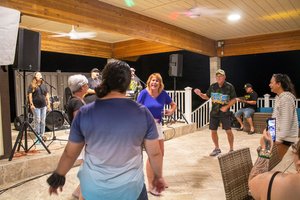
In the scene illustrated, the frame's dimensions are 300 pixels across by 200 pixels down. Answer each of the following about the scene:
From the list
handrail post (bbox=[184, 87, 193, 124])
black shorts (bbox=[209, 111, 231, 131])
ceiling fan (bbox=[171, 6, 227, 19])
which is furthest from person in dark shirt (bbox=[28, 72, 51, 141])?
handrail post (bbox=[184, 87, 193, 124])

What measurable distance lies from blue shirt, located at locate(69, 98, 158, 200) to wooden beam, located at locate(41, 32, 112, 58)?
19.6 ft

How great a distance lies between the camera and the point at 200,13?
16.4 ft

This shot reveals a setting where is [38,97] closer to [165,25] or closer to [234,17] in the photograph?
[165,25]

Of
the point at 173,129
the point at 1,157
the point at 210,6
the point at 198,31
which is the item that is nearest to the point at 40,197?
the point at 1,157

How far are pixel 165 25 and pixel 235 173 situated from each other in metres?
4.51

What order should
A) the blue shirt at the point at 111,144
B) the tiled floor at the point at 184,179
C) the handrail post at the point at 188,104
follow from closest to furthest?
the blue shirt at the point at 111,144 < the tiled floor at the point at 184,179 < the handrail post at the point at 188,104

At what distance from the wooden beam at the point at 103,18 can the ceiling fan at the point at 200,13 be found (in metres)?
0.54

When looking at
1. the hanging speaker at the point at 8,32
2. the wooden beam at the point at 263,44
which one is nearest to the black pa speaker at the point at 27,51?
the hanging speaker at the point at 8,32

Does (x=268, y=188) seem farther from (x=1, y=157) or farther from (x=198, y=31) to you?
(x=198, y=31)

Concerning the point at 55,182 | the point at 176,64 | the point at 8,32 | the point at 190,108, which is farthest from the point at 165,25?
the point at 55,182

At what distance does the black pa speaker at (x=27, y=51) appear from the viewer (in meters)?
3.50

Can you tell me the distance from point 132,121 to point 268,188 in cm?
70

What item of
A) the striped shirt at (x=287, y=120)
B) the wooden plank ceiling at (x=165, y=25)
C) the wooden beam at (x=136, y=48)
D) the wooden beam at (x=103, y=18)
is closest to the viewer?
the striped shirt at (x=287, y=120)

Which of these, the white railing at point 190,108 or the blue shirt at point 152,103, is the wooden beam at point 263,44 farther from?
the blue shirt at point 152,103
